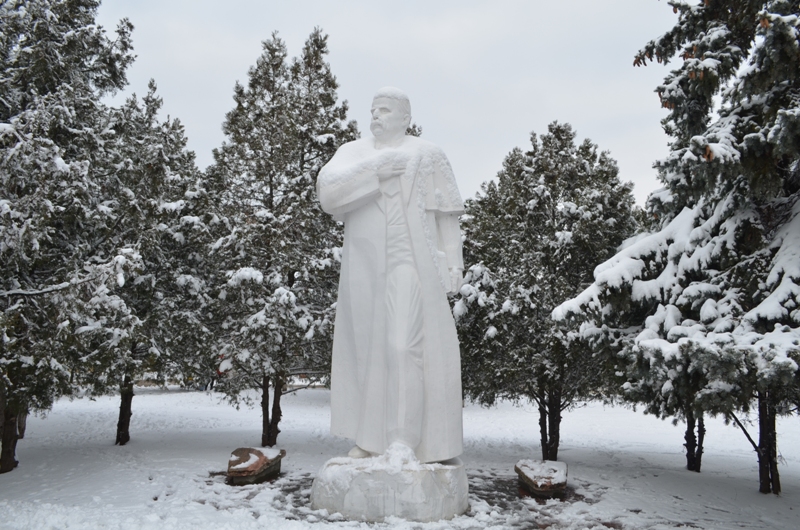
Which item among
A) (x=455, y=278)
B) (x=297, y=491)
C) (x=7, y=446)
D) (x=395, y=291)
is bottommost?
(x=7, y=446)

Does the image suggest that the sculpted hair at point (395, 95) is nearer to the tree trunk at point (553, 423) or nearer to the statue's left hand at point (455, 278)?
the statue's left hand at point (455, 278)

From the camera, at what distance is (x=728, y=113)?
6.52m

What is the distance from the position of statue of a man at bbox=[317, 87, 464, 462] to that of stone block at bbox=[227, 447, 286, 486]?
1182 mm

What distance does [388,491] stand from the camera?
505 cm

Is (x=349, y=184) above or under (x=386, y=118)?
under

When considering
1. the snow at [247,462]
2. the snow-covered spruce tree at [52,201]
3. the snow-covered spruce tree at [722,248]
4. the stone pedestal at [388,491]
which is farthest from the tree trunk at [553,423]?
the snow-covered spruce tree at [52,201]

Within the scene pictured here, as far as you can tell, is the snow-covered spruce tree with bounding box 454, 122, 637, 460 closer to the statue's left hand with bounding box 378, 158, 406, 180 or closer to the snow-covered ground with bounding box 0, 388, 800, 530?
the snow-covered ground with bounding box 0, 388, 800, 530

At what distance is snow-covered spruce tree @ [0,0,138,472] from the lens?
7.15 m

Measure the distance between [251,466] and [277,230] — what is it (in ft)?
18.1

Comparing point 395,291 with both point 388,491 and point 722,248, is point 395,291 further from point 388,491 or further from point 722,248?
point 722,248

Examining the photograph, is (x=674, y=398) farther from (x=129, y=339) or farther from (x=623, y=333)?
(x=129, y=339)

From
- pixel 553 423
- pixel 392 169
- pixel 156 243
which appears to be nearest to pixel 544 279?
pixel 553 423

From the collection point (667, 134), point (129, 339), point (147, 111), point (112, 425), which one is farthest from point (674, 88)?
point (112, 425)

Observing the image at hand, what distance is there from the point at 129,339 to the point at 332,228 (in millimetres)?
4606
